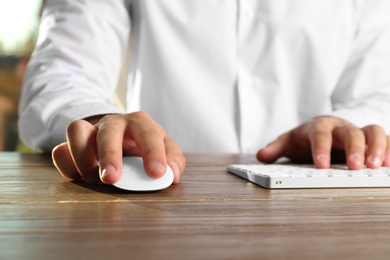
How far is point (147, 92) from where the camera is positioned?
1.56 metres

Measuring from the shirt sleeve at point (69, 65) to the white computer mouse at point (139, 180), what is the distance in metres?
0.43

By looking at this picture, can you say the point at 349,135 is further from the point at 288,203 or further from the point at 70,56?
the point at 70,56

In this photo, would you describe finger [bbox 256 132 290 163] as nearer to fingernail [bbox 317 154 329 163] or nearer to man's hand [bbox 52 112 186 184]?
fingernail [bbox 317 154 329 163]

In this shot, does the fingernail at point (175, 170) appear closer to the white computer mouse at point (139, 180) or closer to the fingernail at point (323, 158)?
the white computer mouse at point (139, 180)

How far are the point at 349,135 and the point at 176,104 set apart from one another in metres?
0.66

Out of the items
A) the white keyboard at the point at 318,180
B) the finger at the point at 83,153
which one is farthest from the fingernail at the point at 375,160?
the finger at the point at 83,153

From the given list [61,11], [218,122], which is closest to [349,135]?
[218,122]

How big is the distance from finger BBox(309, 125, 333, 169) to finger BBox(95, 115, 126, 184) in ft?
1.01

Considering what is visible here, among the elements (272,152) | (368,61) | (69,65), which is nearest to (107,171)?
(272,152)

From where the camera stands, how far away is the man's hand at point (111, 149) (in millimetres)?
649

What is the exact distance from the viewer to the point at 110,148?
0.66m

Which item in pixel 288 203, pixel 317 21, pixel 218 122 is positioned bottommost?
pixel 218 122

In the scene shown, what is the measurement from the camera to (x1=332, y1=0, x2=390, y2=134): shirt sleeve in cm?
156

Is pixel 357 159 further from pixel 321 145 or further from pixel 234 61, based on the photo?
pixel 234 61
